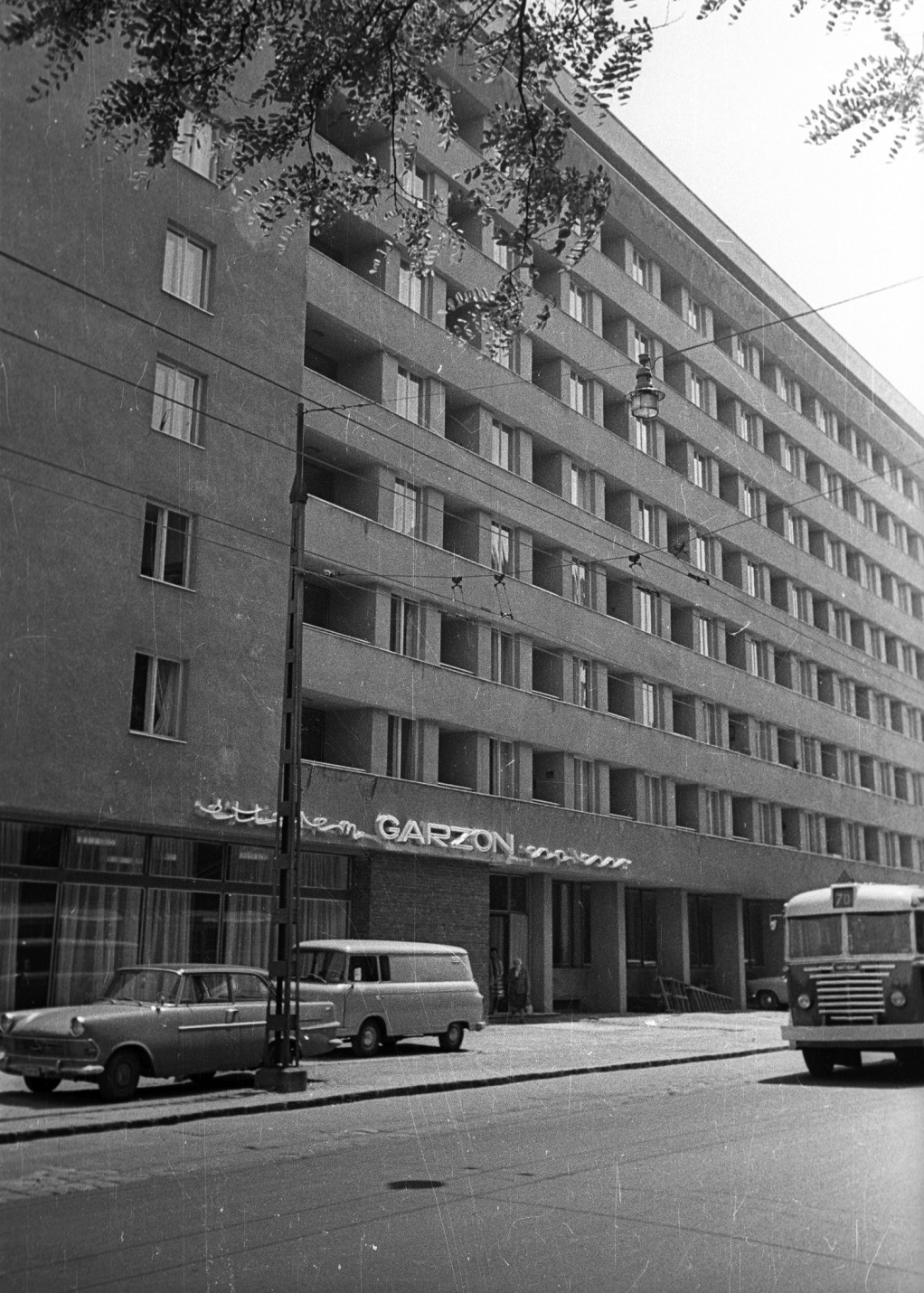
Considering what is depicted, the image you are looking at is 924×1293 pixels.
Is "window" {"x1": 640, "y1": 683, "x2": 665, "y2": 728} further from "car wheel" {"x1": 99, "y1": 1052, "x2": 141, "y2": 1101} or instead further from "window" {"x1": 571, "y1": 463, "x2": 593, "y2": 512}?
"car wheel" {"x1": 99, "y1": 1052, "x2": 141, "y2": 1101}

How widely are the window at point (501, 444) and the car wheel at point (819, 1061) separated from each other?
958cm

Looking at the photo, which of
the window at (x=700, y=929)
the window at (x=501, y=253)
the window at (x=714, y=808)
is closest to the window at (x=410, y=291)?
the window at (x=501, y=253)

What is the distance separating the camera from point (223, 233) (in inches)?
176

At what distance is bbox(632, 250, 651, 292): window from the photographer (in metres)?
Answer: 6.68

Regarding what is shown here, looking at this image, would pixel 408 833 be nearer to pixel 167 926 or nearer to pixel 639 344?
pixel 167 926

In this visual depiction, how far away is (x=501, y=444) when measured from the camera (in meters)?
7.70

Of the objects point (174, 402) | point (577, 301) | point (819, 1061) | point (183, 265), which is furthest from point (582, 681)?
point (819, 1061)

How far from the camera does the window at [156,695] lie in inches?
158

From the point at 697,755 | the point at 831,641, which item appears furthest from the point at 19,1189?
the point at 831,641

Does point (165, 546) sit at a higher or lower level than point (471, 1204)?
higher

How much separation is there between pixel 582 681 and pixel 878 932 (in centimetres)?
842

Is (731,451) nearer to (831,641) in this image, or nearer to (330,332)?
(330,332)

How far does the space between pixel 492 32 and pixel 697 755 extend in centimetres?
755

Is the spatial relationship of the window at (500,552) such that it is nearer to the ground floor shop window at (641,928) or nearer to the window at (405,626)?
the window at (405,626)
